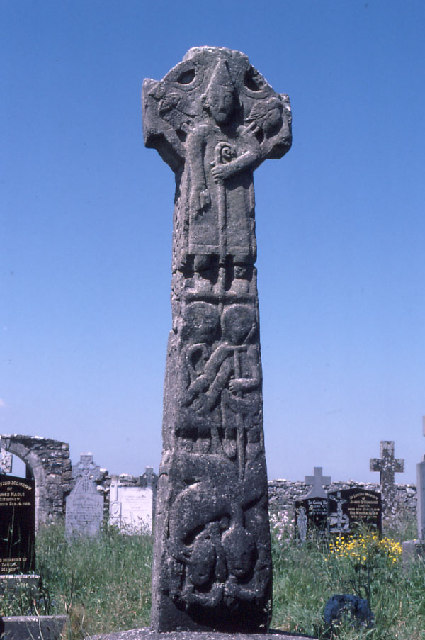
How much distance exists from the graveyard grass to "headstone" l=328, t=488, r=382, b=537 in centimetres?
291

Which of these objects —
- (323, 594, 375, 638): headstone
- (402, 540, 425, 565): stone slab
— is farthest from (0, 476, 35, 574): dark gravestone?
(402, 540, 425, 565): stone slab

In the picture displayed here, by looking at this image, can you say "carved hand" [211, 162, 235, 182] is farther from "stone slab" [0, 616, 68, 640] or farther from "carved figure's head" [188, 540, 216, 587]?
"stone slab" [0, 616, 68, 640]

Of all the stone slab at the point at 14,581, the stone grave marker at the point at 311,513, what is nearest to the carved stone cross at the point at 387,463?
the stone grave marker at the point at 311,513

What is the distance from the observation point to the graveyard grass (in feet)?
18.7

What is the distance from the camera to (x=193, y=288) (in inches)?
187

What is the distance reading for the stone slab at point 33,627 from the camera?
18.4 feet

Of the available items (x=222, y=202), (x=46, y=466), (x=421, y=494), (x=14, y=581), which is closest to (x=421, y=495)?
(x=421, y=494)

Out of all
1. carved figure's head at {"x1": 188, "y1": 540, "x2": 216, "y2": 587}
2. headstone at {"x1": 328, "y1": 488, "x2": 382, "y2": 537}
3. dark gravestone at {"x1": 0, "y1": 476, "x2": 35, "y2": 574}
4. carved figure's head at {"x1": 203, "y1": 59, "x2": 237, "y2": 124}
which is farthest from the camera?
headstone at {"x1": 328, "y1": 488, "x2": 382, "y2": 537}

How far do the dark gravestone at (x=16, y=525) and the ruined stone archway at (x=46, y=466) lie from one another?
7256mm

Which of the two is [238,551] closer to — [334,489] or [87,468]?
[87,468]

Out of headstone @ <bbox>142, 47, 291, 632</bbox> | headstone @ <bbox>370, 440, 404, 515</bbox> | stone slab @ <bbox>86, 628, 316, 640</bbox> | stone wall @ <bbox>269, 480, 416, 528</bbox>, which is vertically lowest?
stone wall @ <bbox>269, 480, 416, 528</bbox>

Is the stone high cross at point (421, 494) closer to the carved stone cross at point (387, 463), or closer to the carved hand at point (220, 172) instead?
the carved hand at point (220, 172)

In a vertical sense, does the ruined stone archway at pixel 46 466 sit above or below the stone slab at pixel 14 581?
above

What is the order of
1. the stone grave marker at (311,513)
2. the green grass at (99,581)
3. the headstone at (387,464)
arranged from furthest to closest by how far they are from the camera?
the headstone at (387,464) → the stone grave marker at (311,513) → the green grass at (99,581)
